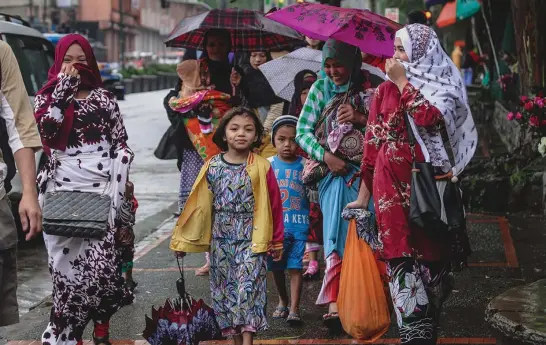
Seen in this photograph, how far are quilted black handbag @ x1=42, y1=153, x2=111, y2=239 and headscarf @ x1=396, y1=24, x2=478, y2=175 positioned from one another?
173 centimetres

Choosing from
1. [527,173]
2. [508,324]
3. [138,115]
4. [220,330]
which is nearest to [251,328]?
[220,330]

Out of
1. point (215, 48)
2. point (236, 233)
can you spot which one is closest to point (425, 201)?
point (236, 233)

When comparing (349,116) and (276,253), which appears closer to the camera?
(276,253)

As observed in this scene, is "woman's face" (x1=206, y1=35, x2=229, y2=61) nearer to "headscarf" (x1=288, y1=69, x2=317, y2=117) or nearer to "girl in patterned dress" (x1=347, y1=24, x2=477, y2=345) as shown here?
"headscarf" (x1=288, y1=69, x2=317, y2=117)

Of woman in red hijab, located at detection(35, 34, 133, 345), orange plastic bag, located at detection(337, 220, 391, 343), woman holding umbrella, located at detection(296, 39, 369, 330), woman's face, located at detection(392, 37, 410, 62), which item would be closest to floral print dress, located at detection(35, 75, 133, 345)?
woman in red hijab, located at detection(35, 34, 133, 345)

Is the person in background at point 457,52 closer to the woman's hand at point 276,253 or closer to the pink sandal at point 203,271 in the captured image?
the pink sandal at point 203,271

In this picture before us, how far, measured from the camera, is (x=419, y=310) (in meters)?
5.42

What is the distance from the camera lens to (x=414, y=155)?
539 centimetres

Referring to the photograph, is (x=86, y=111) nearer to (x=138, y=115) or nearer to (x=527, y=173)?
(x=527, y=173)

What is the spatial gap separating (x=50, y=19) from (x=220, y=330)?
60.0m

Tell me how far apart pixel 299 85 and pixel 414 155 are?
2739 millimetres

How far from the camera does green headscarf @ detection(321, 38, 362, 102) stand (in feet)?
21.9

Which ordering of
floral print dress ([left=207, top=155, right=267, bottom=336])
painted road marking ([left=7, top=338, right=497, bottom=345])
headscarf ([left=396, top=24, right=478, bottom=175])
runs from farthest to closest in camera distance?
1. painted road marking ([left=7, top=338, right=497, bottom=345])
2. floral print dress ([left=207, top=155, right=267, bottom=336])
3. headscarf ([left=396, top=24, right=478, bottom=175])

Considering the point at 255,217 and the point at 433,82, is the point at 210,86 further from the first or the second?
the point at 433,82
